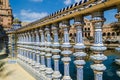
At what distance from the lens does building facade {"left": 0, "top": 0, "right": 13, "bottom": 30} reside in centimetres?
4112

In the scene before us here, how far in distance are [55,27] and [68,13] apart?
100 cm

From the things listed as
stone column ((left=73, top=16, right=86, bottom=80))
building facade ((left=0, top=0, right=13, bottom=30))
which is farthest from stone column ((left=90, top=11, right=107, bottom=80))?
building facade ((left=0, top=0, right=13, bottom=30))

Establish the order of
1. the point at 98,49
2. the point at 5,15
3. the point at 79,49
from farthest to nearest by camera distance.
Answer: the point at 5,15, the point at 79,49, the point at 98,49

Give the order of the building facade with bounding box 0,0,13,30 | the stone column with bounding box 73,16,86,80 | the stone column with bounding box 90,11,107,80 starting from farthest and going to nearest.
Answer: the building facade with bounding box 0,0,13,30
the stone column with bounding box 73,16,86,80
the stone column with bounding box 90,11,107,80

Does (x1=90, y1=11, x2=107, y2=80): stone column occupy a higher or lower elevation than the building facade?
lower

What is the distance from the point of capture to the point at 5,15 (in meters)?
41.5

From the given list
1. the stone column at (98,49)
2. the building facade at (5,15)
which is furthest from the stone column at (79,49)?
the building facade at (5,15)

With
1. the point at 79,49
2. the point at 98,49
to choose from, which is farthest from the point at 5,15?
the point at 98,49

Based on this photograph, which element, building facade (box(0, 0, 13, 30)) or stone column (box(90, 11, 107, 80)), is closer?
stone column (box(90, 11, 107, 80))

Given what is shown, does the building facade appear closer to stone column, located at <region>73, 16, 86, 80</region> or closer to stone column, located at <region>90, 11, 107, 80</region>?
stone column, located at <region>73, 16, 86, 80</region>

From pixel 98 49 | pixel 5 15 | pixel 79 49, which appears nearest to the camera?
pixel 98 49

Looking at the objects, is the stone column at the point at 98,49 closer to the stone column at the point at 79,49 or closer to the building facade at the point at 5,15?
the stone column at the point at 79,49

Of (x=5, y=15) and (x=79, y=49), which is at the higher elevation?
(x=5, y=15)

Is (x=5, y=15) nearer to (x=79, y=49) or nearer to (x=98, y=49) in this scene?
(x=79, y=49)
